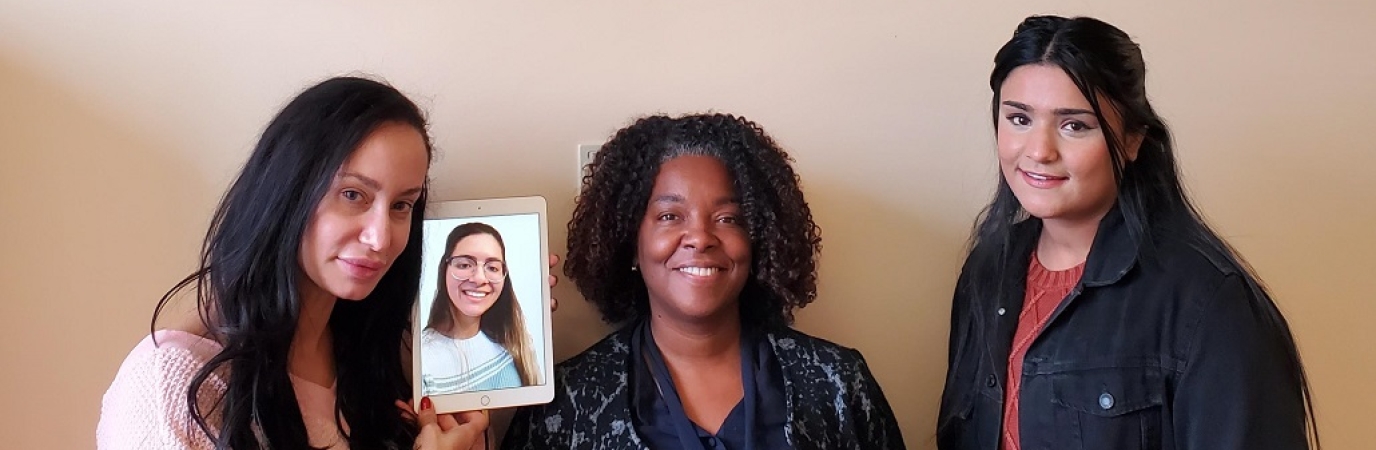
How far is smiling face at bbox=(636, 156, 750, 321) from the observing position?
1316mm

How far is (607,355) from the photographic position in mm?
1372

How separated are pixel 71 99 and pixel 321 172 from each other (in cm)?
47

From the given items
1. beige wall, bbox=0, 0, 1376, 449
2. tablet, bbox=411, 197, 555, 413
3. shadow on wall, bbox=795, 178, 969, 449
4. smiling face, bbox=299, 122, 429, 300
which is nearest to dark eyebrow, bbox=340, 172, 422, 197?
smiling face, bbox=299, 122, 429, 300

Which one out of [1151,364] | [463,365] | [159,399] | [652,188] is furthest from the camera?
[652,188]

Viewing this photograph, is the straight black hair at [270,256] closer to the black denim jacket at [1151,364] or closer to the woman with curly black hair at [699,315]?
the woman with curly black hair at [699,315]

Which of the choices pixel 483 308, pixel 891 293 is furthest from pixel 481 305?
pixel 891 293

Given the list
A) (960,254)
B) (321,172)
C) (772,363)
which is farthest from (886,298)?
(321,172)

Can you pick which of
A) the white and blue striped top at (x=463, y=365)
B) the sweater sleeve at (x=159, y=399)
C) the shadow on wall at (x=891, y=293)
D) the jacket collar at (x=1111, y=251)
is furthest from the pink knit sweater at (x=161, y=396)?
the jacket collar at (x=1111, y=251)

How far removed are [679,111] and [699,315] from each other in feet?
1.05

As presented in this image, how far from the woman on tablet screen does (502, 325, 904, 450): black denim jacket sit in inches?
3.1

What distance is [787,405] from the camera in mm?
1338

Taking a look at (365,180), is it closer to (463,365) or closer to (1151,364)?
(463,365)

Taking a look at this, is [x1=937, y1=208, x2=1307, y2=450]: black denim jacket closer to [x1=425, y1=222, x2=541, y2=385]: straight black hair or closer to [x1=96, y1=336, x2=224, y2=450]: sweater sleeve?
[x1=425, y1=222, x2=541, y2=385]: straight black hair

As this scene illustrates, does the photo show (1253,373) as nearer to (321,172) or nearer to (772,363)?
(772,363)
